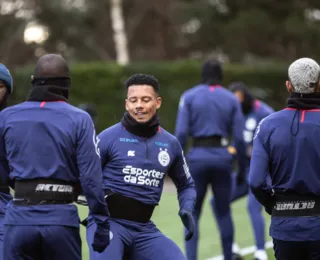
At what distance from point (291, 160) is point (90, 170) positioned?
147cm

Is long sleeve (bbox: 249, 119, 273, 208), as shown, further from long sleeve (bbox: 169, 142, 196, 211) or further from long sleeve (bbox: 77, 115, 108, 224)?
long sleeve (bbox: 77, 115, 108, 224)

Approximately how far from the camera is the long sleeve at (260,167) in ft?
22.0

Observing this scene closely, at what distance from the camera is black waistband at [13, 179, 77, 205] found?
6.13m

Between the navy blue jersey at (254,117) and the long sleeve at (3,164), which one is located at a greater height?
the long sleeve at (3,164)

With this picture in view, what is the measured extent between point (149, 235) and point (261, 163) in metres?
1.02

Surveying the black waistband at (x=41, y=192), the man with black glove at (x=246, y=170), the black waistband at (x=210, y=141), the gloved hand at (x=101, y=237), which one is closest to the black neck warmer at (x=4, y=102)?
the black waistband at (x=41, y=192)

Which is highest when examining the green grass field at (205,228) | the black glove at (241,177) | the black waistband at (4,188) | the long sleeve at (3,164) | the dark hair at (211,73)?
the dark hair at (211,73)

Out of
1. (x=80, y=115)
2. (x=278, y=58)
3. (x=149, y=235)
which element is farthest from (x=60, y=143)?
(x=278, y=58)

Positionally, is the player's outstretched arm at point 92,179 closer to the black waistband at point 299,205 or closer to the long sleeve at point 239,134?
the black waistband at point 299,205

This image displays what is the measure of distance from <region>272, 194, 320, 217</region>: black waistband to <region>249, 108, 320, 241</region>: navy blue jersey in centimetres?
4

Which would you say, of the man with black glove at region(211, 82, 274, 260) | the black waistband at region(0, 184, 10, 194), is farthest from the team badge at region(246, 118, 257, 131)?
the black waistband at region(0, 184, 10, 194)

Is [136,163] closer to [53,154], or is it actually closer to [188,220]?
[188,220]

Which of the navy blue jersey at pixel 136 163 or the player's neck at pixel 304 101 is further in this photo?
the navy blue jersey at pixel 136 163

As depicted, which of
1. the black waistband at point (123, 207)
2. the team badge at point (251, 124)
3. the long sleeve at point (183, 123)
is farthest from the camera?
the team badge at point (251, 124)
